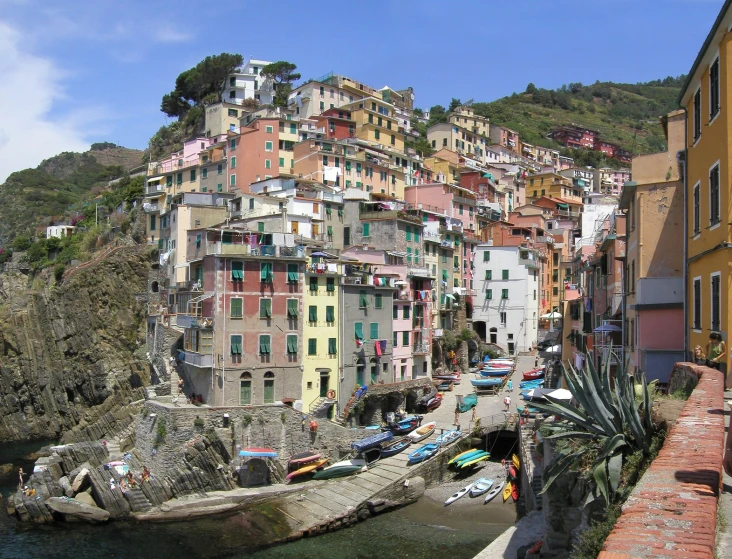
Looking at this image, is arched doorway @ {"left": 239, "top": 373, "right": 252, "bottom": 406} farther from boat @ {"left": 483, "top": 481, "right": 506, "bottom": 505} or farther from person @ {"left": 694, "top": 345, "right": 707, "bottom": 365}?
person @ {"left": 694, "top": 345, "right": 707, "bottom": 365}

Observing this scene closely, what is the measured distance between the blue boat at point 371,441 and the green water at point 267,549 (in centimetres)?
529

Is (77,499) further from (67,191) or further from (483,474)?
(67,191)

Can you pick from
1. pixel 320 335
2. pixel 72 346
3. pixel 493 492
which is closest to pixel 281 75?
pixel 72 346

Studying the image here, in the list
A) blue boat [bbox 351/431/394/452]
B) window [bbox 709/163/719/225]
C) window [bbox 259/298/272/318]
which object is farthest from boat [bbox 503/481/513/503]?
window [bbox 709/163/719/225]

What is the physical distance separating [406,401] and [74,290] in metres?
34.6

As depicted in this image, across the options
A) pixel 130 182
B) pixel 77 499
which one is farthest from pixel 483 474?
pixel 130 182

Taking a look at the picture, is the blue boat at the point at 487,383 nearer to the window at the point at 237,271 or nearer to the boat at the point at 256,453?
the boat at the point at 256,453

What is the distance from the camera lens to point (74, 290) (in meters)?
66.6

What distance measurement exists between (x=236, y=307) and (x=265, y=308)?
194cm

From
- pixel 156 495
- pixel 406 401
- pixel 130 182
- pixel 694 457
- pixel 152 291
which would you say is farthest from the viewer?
pixel 130 182

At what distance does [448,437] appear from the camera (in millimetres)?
43531

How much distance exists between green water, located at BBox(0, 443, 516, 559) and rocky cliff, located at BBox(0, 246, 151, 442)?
26.9 meters

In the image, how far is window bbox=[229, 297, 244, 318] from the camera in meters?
43.7

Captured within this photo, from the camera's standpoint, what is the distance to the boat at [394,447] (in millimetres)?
42812
